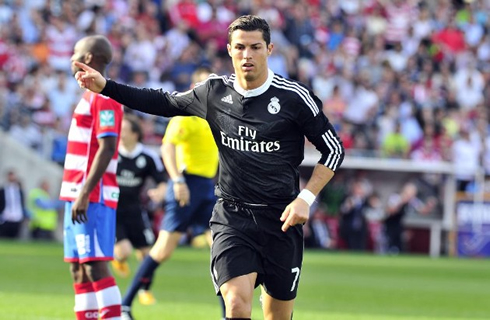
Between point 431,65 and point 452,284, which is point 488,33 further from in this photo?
point 452,284

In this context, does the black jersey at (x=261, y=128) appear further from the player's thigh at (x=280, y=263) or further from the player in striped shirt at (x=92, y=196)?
the player in striped shirt at (x=92, y=196)

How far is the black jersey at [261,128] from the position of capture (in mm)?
7473

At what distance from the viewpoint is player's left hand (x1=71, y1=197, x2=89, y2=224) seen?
8.30 metres

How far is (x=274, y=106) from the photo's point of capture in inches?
295

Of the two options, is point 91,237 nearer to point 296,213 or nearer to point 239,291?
point 239,291

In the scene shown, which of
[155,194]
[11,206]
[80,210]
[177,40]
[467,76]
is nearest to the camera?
[80,210]

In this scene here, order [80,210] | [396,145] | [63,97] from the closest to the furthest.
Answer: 1. [80,210]
2. [63,97]
3. [396,145]

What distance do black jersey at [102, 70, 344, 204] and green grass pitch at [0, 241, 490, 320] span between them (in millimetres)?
4276

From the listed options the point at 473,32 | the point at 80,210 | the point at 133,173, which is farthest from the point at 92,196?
the point at 473,32

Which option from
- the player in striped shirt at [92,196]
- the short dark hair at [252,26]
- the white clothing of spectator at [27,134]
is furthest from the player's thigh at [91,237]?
the white clothing of spectator at [27,134]

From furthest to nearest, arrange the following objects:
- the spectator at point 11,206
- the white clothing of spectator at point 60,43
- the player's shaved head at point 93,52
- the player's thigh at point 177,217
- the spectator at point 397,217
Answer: the spectator at point 397,217 < the white clothing of spectator at point 60,43 < the spectator at point 11,206 < the player's thigh at point 177,217 < the player's shaved head at point 93,52

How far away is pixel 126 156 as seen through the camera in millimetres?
14383

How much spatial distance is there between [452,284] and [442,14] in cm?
1718

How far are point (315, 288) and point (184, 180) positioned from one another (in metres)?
5.01
